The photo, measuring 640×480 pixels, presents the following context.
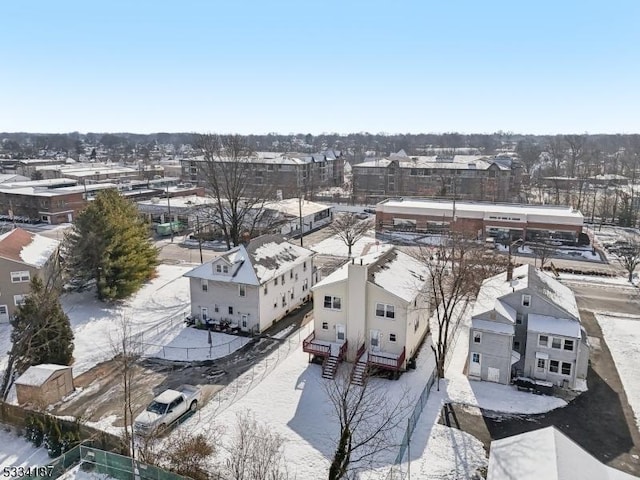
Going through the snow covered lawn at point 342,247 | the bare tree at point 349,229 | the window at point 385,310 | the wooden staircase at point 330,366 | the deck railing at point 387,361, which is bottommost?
the wooden staircase at point 330,366

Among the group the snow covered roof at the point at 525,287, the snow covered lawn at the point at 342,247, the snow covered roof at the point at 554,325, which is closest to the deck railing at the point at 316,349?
the snow covered roof at the point at 525,287

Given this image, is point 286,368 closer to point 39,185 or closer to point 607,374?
point 607,374

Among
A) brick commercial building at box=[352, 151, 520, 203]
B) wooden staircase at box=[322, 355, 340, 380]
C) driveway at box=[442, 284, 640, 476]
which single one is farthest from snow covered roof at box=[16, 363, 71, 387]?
brick commercial building at box=[352, 151, 520, 203]

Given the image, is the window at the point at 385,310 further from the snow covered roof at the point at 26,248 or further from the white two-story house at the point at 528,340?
the snow covered roof at the point at 26,248

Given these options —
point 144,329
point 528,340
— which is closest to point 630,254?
point 528,340

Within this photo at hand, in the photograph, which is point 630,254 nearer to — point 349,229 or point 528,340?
point 349,229

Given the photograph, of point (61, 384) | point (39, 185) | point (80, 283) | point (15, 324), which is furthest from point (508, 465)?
point (39, 185)
